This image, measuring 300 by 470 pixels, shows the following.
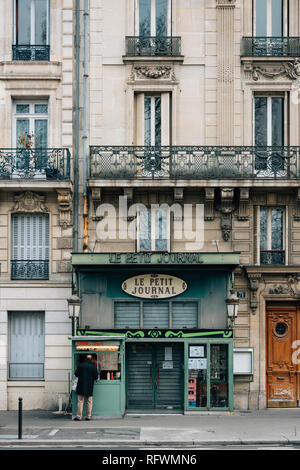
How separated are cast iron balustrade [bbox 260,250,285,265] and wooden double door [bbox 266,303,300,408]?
139cm

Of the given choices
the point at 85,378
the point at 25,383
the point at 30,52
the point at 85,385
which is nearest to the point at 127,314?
the point at 85,378

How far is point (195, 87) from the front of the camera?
24.7 meters

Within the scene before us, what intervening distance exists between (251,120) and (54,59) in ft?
19.4

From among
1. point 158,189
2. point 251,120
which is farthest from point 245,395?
point 251,120

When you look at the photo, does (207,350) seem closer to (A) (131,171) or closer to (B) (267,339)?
(B) (267,339)

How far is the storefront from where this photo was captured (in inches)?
914

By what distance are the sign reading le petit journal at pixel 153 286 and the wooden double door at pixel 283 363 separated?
2880 mm

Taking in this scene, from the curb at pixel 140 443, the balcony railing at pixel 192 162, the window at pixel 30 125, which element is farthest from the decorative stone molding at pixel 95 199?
the curb at pixel 140 443

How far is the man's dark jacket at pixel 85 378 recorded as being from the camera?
2194 cm

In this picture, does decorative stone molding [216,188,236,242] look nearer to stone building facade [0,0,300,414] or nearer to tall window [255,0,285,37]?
stone building facade [0,0,300,414]

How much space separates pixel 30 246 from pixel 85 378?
15.1 ft

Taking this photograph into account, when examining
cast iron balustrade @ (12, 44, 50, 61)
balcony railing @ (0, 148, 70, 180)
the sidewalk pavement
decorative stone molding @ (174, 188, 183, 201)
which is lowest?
the sidewalk pavement

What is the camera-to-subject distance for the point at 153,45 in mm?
24719

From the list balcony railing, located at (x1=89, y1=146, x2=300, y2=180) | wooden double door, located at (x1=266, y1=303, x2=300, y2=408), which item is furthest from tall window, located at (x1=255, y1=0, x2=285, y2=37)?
wooden double door, located at (x1=266, y1=303, x2=300, y2=408)
